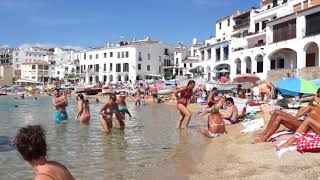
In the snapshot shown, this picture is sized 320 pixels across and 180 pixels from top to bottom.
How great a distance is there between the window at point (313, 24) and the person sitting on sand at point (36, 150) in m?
32.9

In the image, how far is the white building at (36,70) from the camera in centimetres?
10438

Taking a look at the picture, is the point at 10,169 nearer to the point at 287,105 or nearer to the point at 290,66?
the point at 287,105

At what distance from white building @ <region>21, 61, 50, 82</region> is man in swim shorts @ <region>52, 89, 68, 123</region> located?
91553 mm

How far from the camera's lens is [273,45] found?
38156 millimetres

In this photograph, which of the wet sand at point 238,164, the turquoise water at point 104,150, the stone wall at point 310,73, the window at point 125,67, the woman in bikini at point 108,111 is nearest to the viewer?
the wet sand at point 238,164

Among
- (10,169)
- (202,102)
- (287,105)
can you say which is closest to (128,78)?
(202,102)

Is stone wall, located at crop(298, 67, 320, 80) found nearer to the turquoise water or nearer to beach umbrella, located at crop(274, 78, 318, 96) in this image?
beach umbrella, located at crop(274, 78, 318, 96)

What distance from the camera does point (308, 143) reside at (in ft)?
23.7

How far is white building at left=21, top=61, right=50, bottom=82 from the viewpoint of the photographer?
104375 mm

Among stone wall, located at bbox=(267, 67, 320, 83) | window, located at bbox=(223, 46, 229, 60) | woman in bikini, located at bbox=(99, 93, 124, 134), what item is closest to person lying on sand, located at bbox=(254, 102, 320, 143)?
woman in bikini, located at bbox=(99, 93, 124, 134)

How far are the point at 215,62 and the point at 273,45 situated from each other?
1332cm

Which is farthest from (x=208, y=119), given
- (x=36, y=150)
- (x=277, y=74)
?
(x=277, y=74)

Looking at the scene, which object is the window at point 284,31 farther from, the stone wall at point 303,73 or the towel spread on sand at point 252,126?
the towel spread on sand at point 252,126

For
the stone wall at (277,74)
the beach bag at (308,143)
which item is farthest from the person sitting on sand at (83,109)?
the stone wall at (277,74)
